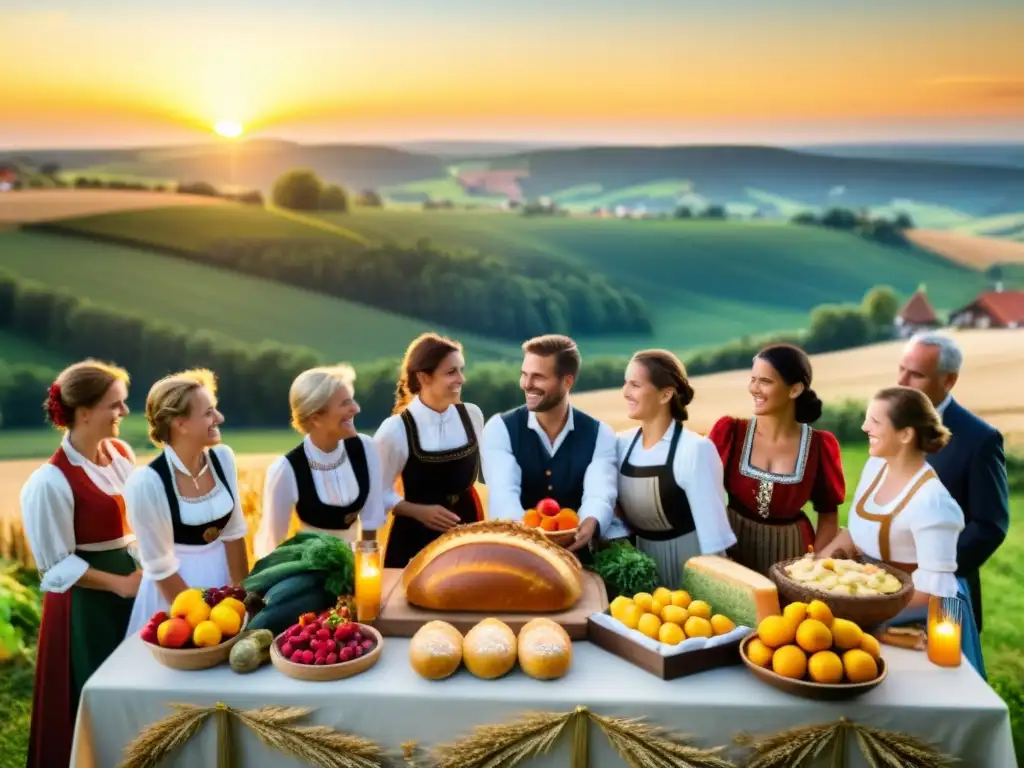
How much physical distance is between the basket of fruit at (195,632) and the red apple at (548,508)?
1223 millimetres

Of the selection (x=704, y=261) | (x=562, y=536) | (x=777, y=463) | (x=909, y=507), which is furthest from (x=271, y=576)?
(x=704, y=261)

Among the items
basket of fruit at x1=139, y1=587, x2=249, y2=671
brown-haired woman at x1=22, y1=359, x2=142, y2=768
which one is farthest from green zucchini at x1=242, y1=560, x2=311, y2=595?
brown-haired woman at x1=22, y1=359, x2=142, y2=768

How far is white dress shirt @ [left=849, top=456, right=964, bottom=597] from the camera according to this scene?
3.04 m

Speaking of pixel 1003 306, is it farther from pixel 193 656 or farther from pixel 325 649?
pixel 193 656

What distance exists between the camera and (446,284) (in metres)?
9.91

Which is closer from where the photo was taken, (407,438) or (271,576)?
(271,576)

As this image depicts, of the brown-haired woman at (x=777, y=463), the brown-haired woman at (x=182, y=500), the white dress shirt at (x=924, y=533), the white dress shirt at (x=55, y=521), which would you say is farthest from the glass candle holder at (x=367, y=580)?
the white dress shirt at (x=924, y=533)

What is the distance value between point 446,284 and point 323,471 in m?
6.23

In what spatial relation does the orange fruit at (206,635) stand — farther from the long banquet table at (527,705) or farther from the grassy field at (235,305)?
the grassy field at (235,305)

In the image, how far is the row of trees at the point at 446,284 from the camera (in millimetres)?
9852

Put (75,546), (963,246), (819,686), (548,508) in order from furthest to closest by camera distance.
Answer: (963,246), (548,508), (75,546), (819,686)

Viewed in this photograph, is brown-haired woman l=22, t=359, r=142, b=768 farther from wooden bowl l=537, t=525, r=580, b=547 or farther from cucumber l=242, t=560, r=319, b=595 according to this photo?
wooden bowl l=537, t=525, r=580, b=547

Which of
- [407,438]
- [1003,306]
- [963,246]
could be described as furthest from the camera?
[963,246]

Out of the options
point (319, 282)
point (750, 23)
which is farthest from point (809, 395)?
point (319, 282)
